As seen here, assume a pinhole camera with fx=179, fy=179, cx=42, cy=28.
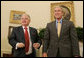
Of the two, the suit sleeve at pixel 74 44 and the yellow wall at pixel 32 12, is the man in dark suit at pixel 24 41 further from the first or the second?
the yellow wall at pixel 32 12

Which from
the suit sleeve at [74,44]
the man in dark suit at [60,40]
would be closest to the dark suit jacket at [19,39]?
the man in dark suit at [60,40]

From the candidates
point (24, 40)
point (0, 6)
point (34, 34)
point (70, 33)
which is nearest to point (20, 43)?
point (24, 40)

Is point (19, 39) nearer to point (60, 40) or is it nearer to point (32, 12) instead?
point (60, 40)

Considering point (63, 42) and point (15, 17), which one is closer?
point (63, 42)

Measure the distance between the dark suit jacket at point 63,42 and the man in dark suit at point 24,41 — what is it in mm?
327

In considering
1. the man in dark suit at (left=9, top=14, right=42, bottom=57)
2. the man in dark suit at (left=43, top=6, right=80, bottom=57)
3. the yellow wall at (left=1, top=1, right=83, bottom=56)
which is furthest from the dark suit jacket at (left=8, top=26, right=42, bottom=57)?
the yellow wall at (left=1, top=1, right=83, bottom=56)

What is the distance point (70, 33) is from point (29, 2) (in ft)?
8.19

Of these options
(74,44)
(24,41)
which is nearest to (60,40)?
(74,44)

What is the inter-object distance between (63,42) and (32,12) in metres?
2.41

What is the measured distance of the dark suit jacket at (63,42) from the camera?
83.0 inches

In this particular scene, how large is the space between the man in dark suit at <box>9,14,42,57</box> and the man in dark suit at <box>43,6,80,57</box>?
1.06ft

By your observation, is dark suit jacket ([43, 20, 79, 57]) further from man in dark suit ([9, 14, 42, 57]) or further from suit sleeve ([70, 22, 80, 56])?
man in dark suit ([9, 14, 42, 57])

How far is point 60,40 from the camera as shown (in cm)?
213

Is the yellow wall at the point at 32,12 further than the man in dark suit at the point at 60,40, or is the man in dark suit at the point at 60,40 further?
the yellow wall at the point at 32,12
